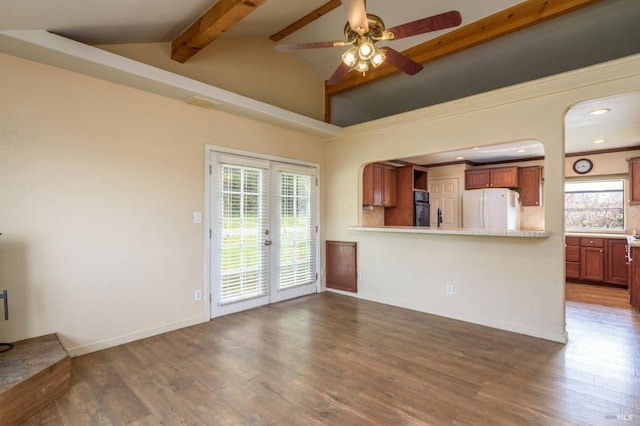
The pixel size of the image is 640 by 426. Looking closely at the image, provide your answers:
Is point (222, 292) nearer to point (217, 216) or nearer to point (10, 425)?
point (217, 216)

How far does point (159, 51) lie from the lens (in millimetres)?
3424

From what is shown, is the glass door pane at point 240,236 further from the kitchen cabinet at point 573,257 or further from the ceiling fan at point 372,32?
the kitchen cabinet at point 573,257

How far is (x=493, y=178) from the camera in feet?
21.3

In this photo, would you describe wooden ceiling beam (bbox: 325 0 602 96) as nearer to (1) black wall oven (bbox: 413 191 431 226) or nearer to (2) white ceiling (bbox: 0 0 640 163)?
(2) white ceiling (bbox: 0 0 640 163)

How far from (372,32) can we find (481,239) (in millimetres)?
2673

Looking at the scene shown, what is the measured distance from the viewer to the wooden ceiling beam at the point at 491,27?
307 cm

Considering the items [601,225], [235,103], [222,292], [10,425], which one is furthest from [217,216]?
[601,225]

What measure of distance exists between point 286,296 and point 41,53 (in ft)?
12.3

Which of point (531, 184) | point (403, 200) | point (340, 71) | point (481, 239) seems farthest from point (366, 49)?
point (531, 184)

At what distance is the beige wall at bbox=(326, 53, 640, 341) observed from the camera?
3170 millimetres

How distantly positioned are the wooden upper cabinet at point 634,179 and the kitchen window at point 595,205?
1.48 ft

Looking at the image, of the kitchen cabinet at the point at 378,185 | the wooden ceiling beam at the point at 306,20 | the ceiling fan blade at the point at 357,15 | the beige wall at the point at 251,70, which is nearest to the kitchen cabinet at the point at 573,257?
the kitchen cabinet at the point at 378,185

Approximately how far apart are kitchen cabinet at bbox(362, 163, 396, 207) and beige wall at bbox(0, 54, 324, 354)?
247cm

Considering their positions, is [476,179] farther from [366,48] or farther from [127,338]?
[127,338]
